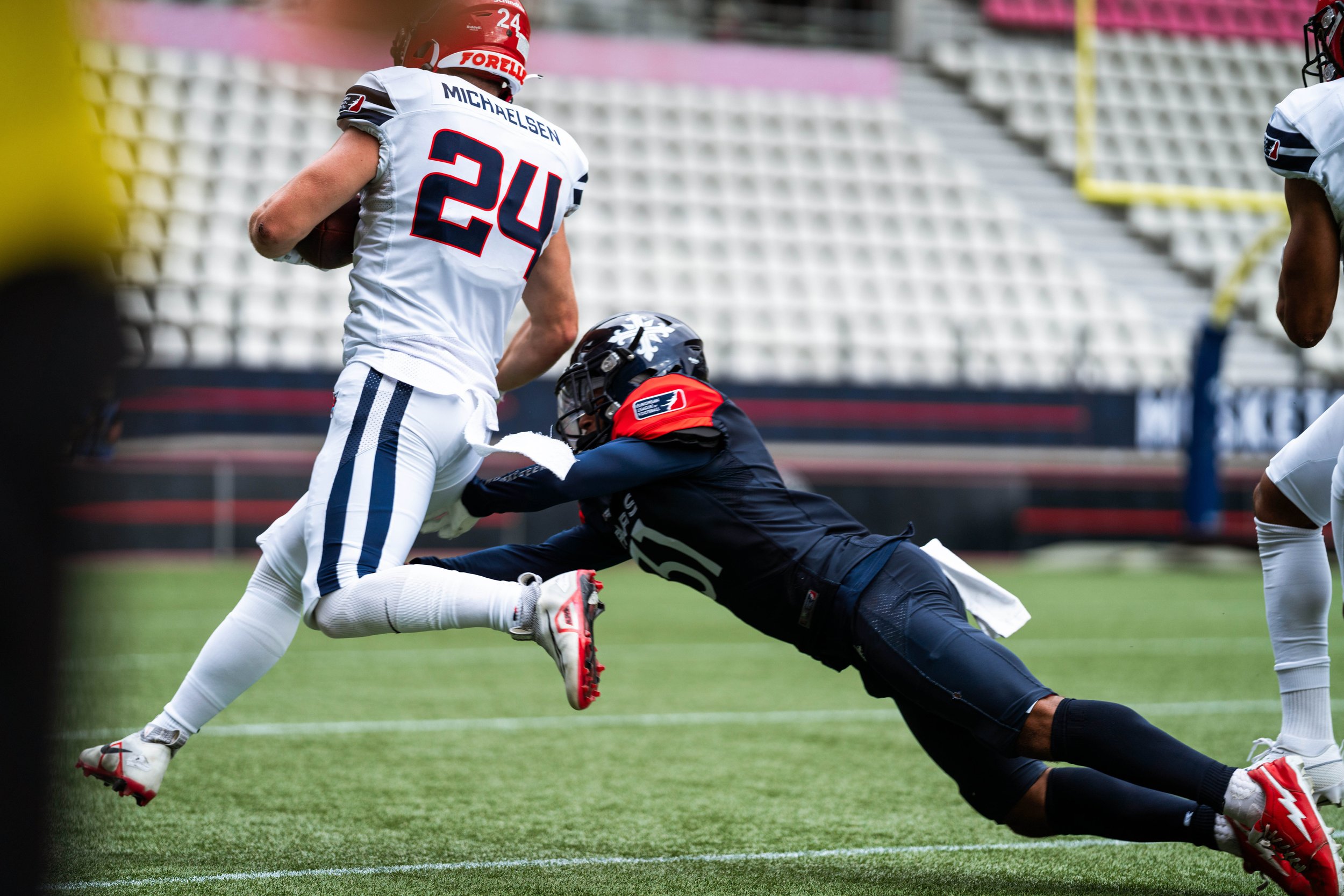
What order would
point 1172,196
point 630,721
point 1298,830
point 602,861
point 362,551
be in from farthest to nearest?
point 1172,196 → point 630,721 → point 602,861 → point 362,551 → point 1298,830

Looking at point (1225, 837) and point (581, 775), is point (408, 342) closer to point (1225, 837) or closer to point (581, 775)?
point (581, 775)

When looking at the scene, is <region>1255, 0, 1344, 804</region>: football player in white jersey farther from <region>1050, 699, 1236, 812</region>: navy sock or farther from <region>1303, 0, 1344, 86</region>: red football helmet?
<region>1050, 699, 1236, 812</region>: navy sock

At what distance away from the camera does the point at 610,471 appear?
7.84ft

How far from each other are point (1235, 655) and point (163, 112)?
35.2 feet

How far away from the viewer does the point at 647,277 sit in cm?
1326

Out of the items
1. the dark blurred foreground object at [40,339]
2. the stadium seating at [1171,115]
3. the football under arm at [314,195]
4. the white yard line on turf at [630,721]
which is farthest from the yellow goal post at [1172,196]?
the dark blurred foreground object at [40,339]

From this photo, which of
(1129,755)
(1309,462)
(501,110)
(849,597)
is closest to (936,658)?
(849,597)

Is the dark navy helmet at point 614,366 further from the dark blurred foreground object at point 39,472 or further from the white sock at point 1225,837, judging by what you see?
the dark blurred foreground object at point 39,472

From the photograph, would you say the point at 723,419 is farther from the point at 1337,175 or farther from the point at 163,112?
the point at 163,112

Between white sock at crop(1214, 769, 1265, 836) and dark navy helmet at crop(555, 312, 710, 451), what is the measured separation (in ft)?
3.71

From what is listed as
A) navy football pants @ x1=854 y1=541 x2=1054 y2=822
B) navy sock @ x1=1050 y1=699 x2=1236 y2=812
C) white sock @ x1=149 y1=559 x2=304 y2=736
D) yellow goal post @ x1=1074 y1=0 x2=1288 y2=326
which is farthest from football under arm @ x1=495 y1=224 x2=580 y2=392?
yellow goal post @ x1=1074 y1=0 x2=1288 y2=326

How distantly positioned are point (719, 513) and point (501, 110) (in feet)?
2.98

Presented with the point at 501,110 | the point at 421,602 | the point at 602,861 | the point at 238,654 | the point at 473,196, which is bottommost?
the point at 602,861

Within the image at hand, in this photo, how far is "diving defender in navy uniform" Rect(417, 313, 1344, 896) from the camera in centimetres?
229
